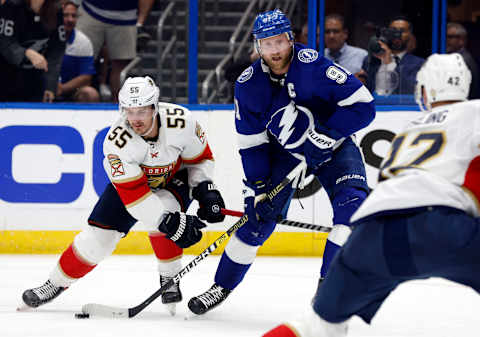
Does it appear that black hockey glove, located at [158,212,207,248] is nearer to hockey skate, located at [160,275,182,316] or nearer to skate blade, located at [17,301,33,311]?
hockey skate, located at [160,275,182,316]

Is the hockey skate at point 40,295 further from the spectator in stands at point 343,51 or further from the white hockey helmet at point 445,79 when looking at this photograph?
the spectator in stands at point 343,51

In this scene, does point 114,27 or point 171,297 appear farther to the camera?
point 114,27

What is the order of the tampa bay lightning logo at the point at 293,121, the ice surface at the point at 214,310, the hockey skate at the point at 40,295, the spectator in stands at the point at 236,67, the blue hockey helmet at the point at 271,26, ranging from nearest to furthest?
the ice surface at the point at 214,310, the blue hockey helmet at the point at 271,26, the tampa bay lightning logo at the point at 293,121, the hockey skate at the point at 40,295, the spectator in stands at the point at 236,67

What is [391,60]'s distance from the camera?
5.25m

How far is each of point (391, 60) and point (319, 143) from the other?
84.7 inches

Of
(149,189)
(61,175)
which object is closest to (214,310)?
(149,189)

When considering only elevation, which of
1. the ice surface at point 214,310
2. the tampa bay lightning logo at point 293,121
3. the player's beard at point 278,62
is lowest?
the ice surface at point 214,310

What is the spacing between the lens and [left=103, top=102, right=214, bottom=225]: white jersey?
3.30m

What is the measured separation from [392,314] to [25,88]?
2771mm

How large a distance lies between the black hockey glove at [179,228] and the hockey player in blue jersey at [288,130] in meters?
0.22

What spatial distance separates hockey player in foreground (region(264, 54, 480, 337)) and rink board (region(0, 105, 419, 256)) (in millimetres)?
3117

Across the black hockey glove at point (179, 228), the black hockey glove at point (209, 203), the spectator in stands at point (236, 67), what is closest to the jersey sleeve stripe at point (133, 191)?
the black hockey glove at point (179, 228)

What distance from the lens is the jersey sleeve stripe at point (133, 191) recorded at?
10.8 feet

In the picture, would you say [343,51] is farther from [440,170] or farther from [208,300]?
[440,170]
